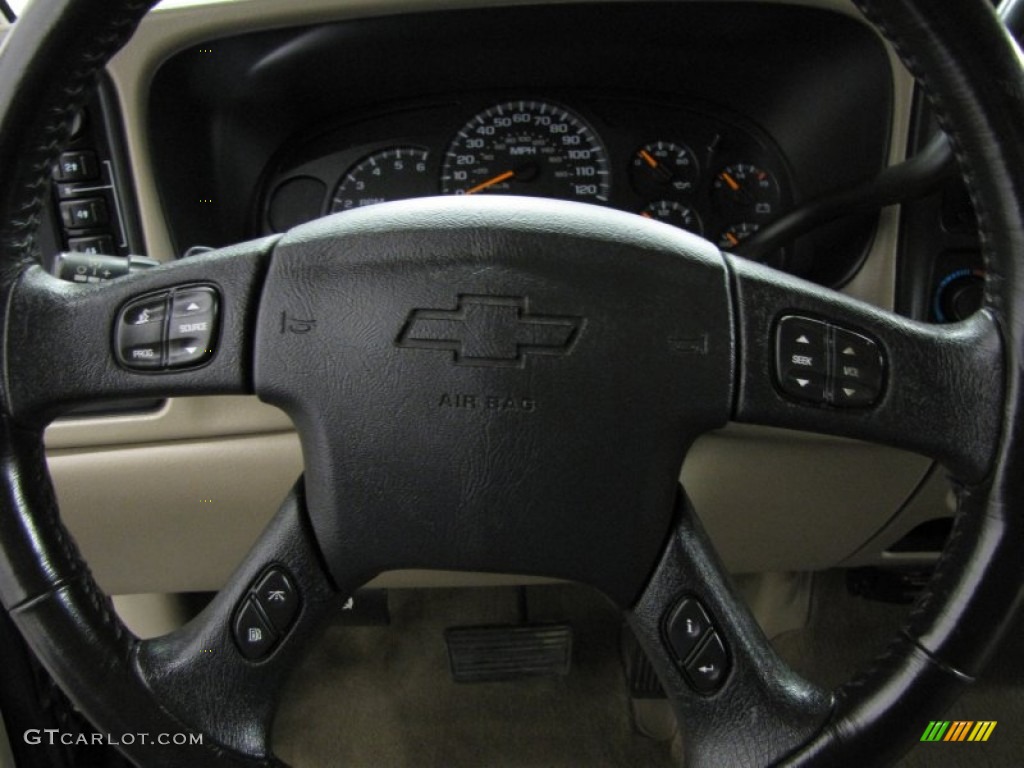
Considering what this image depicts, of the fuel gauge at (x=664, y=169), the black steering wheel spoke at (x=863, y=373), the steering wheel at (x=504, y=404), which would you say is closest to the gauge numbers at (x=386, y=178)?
the fuel gauge at (x=664, y=169)

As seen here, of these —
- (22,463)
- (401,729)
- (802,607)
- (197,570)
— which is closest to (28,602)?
(22,463)

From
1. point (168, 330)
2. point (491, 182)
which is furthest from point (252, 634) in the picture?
point (491, 182)

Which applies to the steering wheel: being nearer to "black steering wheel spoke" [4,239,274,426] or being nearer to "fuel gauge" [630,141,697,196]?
"black steering wheel spoke" [4,239,274,426]

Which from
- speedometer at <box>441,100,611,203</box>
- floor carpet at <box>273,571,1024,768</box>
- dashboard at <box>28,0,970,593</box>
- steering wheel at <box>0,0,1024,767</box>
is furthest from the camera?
floor carpet at <box>273,571,1024,768</box>

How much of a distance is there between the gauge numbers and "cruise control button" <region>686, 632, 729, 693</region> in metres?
0.63

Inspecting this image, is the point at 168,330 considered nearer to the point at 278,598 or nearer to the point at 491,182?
the point at 278,598

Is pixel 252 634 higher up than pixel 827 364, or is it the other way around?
pixel 827 364

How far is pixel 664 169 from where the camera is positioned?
1034 millimetres

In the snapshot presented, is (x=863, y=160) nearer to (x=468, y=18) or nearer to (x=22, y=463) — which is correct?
(x=468, y=18)

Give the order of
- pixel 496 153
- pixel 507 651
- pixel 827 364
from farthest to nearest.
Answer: pixel 507 651
pixel 496 153
pixel 827 364

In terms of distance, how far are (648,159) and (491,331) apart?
0.53 m

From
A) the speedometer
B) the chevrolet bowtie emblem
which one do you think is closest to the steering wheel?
the chevrolet bowtie emblem

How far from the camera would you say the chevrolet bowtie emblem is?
0.58m

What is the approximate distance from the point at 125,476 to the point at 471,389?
0.55 meters
